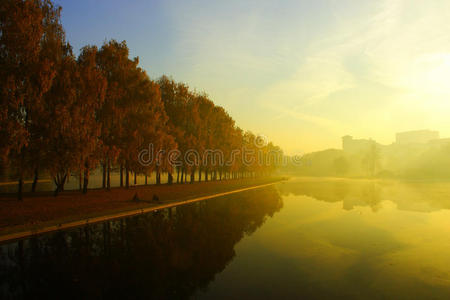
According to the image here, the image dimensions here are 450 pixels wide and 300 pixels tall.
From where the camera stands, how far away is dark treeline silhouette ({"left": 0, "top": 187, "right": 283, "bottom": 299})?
7121 mm

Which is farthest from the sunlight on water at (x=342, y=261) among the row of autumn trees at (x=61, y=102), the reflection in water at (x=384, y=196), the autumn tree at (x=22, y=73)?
the autumn tree at (x=22, y=73)

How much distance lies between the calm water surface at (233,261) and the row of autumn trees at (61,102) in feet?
29.5

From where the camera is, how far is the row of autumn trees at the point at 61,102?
1917cm

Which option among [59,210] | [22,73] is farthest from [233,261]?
[22,73]

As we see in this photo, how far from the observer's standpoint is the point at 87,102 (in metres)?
23.1

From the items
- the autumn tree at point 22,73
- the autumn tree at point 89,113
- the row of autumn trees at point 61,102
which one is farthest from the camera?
the autumn tree at point 89,113

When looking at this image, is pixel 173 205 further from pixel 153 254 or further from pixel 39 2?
pixel 39 2

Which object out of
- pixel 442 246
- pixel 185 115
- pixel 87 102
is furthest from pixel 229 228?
pixel 185 115

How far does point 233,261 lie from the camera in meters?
9.38

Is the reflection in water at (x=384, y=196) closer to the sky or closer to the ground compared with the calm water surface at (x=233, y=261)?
closer to the ground

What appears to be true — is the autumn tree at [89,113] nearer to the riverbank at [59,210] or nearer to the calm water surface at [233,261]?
the riverbank at [59,210]

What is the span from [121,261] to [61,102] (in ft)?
56.1

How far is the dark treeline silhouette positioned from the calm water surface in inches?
1.2

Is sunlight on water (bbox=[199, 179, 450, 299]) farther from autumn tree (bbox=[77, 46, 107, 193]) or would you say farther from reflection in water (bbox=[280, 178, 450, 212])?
autumn tree (bbox=[77, 46, 107, 193])
